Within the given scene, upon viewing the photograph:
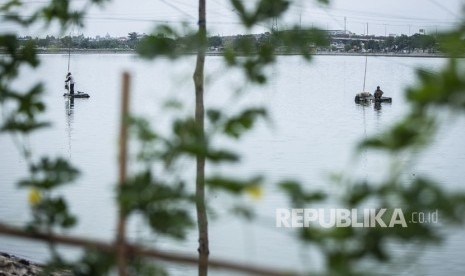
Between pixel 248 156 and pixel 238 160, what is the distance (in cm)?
1389

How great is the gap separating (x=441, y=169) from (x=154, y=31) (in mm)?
20390

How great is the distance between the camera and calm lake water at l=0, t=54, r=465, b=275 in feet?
7.22

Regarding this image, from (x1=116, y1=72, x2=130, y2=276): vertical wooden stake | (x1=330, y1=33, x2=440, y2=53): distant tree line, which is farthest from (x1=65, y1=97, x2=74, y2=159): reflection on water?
(x1=116, y1=72, x2=130, y2=276): vertical wooden stake

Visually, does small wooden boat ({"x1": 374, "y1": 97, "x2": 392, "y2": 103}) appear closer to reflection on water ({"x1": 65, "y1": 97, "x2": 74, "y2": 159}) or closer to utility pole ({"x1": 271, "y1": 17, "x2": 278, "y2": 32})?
reflection on water ({"x1": 65, "y1": 97, "x2": 74, "y2": 159})

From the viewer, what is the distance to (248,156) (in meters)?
15.5

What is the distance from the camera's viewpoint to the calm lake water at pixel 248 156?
2202 millimetres

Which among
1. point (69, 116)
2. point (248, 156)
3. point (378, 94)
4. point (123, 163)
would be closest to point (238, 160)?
point (123, 163)

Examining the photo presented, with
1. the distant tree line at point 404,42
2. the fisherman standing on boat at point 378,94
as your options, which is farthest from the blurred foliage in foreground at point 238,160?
the fisherman standing on boat at point 378,94

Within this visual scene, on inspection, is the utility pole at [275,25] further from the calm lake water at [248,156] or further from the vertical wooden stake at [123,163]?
the vertical wooden stake at [123,163]

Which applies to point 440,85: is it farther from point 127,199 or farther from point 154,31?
point 154,31

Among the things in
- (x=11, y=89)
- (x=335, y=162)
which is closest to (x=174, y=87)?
(x=11, y=89)

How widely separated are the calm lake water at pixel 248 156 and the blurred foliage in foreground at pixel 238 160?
0.20 ft

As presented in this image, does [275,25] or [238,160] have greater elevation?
[275,25]

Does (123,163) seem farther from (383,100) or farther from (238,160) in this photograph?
(383,100)
